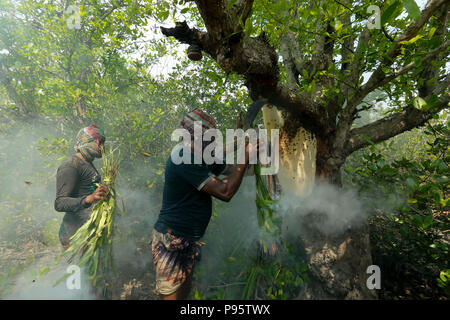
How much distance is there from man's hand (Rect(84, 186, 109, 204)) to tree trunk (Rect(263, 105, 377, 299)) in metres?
2.14

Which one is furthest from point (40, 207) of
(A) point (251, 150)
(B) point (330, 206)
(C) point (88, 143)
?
(B) point (330, 206)

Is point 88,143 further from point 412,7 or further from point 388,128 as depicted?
point 388,128

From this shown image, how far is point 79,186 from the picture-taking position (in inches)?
104

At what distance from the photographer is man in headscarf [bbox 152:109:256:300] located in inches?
73.7

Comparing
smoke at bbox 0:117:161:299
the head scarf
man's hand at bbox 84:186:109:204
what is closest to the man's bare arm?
man's hand at bbox 84:186:109:204

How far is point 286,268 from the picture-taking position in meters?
2.70

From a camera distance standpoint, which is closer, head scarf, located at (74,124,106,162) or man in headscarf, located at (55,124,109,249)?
man in headscarf, located at (55,124,109,249)

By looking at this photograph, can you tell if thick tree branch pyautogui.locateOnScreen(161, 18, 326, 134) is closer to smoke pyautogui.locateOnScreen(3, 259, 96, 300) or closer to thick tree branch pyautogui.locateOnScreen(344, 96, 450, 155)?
thick tree branch pyautogui.locateOnScreen(344, 96, 450, 155)

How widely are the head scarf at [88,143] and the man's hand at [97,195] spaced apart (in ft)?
1.95

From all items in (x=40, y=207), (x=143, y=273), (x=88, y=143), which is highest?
(x=88, y=143)

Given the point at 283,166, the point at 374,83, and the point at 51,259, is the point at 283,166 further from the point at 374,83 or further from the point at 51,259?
the point at 51,259

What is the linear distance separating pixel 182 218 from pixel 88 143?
68.8 inches
